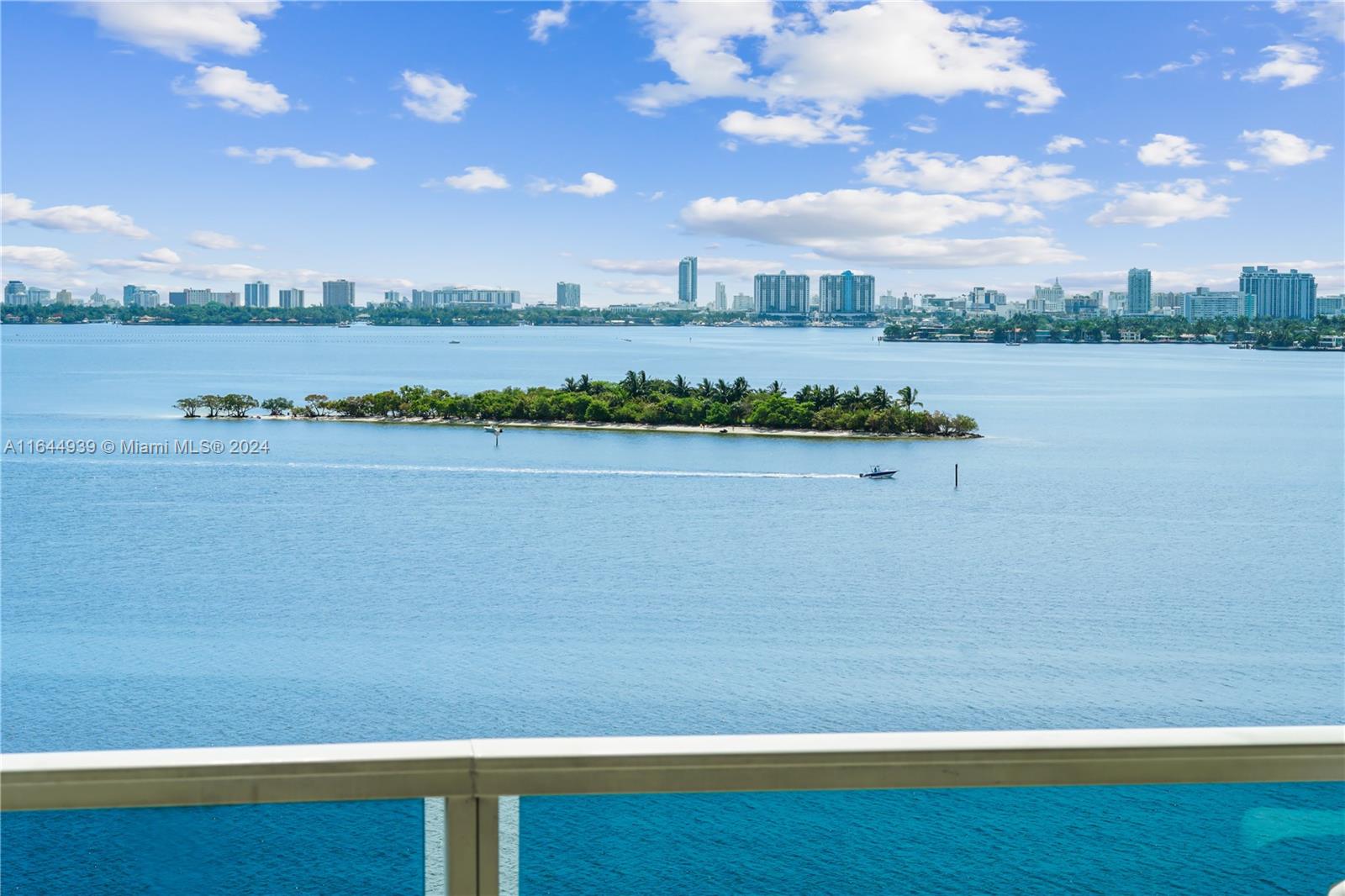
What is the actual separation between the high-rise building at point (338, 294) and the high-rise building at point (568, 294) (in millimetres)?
12161

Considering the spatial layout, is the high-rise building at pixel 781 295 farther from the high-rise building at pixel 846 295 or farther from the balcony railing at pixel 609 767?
the balcony railing at pixel 609 767

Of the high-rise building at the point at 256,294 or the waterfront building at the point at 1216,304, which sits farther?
the high-rise building at the point at 256,294

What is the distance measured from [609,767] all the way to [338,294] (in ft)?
254

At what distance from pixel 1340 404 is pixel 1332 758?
193 feet

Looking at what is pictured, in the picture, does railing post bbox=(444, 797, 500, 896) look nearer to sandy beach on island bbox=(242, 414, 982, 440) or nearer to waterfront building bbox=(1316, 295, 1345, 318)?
sandy beach on island bbox=(242, 414, 982, 440)

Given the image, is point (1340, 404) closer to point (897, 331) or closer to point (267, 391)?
point (897, 331)

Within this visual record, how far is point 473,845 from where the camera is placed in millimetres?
812

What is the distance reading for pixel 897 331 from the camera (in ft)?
245

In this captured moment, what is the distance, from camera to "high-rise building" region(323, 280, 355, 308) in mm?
Answer: 75000

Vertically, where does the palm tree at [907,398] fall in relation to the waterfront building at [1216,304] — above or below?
below

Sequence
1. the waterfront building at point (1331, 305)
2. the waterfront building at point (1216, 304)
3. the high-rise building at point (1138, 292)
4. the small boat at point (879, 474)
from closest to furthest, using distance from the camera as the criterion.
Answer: the small boat at point (879, 474) < the waterfront building at point (1331, 305) < the waterfront building at point (1216, 304) < the high-rise building at point (1138, 292)

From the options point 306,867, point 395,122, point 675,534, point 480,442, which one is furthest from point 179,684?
point 395,122

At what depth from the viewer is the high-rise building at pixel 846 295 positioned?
72.7 meters

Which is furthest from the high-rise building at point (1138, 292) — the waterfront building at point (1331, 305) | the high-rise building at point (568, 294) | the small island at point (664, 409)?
the small island at point (664, 409)
